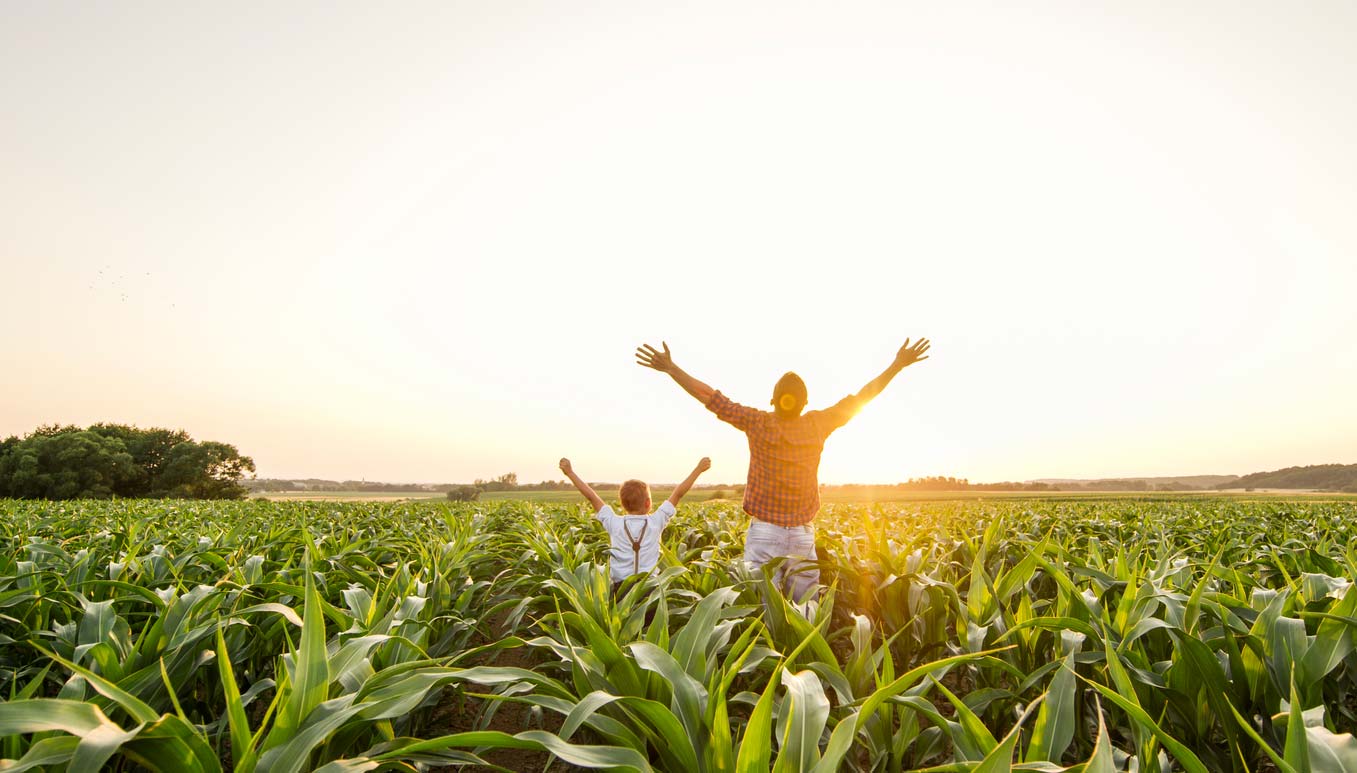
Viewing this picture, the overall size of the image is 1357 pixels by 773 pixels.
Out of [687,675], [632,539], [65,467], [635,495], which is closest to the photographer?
[687,675]

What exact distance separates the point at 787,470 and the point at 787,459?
0.26 ft

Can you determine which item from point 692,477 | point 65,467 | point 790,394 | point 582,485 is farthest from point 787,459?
point 65,467

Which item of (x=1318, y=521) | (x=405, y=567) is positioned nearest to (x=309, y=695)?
(x=405, y=567)

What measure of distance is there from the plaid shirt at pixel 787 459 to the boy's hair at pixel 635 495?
1.11 meters

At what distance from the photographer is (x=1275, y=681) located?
6.73ft

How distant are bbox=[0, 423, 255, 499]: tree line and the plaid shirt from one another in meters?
72.8

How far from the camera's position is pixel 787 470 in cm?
441

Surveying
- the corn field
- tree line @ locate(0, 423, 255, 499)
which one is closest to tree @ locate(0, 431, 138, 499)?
tree line @ locate(0, 423, 255, 499)

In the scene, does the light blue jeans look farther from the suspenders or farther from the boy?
the suspenders

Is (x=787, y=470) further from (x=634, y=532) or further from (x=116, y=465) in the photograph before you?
(x=116, y=465)

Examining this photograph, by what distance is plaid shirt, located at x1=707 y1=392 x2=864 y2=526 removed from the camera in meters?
4.40

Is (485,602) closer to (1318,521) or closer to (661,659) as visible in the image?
(661,659)

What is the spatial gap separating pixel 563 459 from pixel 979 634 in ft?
12.5

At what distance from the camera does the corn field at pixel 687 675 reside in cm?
133
